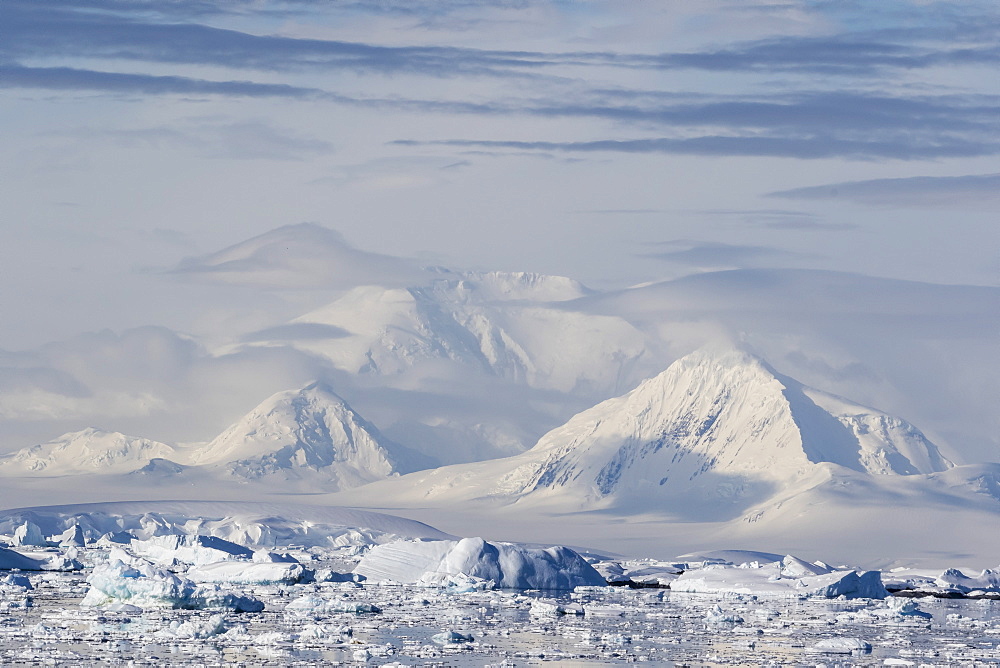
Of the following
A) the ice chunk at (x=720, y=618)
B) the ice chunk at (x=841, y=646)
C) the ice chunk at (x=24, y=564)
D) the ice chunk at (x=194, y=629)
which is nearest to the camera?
the ice chunk at (x=194, y=629)

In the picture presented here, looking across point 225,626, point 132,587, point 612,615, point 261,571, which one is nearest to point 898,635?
point 612,615

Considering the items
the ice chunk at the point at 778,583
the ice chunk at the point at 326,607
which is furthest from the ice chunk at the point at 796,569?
the ice chunk at the point at 326,607

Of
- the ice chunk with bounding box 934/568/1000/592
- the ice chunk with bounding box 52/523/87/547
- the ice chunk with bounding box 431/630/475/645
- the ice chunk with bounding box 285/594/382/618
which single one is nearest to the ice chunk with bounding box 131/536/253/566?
the ice chunk with bounding box 52/523/87/547

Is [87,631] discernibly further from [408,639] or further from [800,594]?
[800,594]

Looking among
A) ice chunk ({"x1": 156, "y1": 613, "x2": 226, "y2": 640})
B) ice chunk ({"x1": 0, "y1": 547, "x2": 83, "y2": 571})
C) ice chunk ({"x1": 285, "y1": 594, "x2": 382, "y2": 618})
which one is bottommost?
ice chunk ({"x1": 156, "y1": 613, "x2": 226, "y2": 640})

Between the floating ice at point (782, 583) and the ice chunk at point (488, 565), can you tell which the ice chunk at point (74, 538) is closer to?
the ice chunk at point (488, 565)

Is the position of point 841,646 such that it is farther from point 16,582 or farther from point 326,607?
point 16,582

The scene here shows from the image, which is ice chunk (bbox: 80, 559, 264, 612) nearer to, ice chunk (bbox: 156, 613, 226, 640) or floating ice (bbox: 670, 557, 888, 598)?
ice chunk (bbox: 156, 613, 226, 640)
